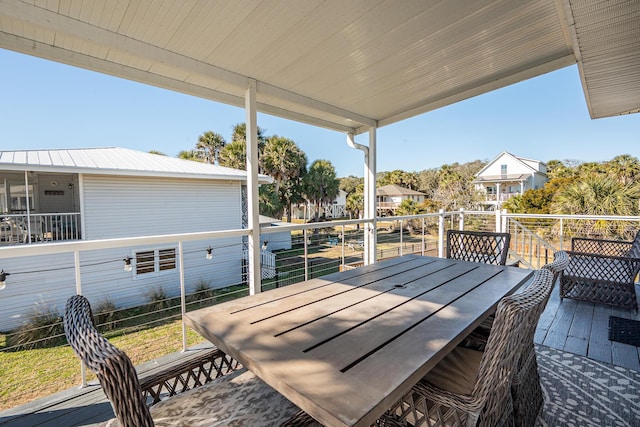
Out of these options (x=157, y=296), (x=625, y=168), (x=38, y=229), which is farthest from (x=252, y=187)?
(x=625, y=168)

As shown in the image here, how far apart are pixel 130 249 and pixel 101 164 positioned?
2372 mm

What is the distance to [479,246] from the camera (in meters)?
2.71

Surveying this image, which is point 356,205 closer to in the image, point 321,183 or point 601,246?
point 321,183

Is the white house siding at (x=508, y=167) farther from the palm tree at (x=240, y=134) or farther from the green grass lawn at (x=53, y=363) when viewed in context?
the green grass lawn at (x=53, y=363)

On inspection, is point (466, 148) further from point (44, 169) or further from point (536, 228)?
point (44, 169)

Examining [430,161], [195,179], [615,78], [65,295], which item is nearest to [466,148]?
[430,161]

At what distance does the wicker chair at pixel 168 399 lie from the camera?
2.02 feet

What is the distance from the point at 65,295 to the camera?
696 cm

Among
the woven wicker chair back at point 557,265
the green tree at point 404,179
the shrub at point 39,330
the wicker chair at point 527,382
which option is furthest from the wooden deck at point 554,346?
the green tree at point 404,179

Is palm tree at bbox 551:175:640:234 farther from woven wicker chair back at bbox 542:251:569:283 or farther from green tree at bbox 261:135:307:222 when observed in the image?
green tree at bbox 261:135:307:222

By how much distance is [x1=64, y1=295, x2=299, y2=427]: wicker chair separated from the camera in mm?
614

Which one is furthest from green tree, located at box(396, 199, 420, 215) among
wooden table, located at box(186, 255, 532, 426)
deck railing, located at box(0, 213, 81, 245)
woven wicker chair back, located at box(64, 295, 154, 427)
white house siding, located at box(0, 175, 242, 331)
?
woven wicker chair back, located at box(64, 295, 154, 427)

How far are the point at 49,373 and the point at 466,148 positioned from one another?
31.7 metres

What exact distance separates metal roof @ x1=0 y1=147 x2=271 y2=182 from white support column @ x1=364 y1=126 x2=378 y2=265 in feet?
12.9
